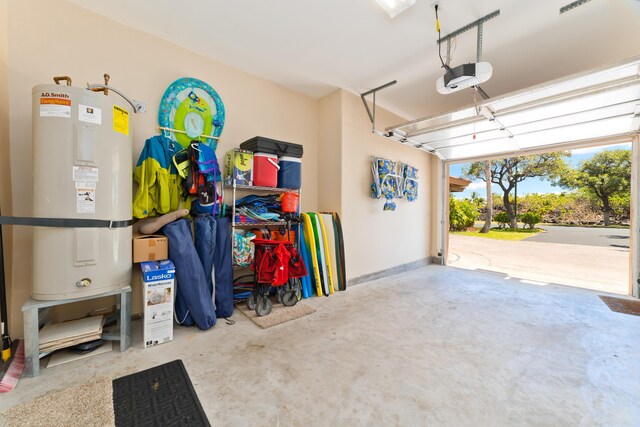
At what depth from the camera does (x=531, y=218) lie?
15.8m

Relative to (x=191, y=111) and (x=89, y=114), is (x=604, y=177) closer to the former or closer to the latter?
(x=191, y=111)

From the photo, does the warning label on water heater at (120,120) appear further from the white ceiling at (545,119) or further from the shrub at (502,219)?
the shrub at (502,219)

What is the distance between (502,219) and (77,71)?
20634 mm

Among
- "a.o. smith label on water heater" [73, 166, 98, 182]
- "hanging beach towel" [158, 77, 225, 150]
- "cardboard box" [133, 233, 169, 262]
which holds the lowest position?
"cardboard box" [133, 233, 169, 262]

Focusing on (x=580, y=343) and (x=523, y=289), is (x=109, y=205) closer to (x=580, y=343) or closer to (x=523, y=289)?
(x=580, y=343)

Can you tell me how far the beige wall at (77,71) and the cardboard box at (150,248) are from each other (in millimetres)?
801

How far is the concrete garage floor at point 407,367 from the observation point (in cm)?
144

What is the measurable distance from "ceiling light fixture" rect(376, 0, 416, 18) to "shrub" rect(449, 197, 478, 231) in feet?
41.9

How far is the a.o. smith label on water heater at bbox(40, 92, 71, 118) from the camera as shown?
173cm

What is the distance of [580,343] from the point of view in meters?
2.28

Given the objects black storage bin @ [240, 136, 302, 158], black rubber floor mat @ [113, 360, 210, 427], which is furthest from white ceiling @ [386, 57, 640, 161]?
black rubber floor mat @ [113, 360, 210, 427]

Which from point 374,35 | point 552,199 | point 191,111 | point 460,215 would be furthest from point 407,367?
point 552,199

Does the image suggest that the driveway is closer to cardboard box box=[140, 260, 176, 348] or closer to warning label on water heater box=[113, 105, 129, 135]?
cardboard box box=[140, 260, 176, 348]

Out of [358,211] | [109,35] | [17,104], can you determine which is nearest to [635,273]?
[358,211]
